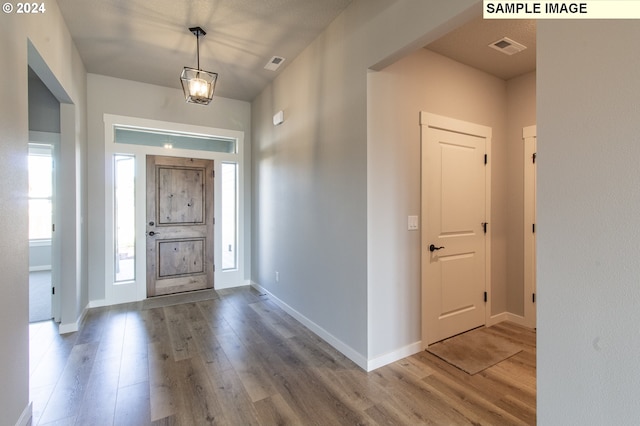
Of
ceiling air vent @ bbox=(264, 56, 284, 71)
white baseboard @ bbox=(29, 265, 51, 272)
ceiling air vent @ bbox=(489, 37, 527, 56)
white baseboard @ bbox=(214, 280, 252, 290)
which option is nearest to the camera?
ceiling air vent @ bbox=(489, 37, 527, 56)

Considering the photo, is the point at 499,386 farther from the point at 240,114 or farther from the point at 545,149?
the point at 240,114

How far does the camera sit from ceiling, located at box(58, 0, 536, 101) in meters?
2.54

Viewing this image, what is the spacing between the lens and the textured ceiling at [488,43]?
7.99 feet

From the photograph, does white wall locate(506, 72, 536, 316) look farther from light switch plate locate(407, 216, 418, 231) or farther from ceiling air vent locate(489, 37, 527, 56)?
light switch plate locate(407, 216, 418, 231)

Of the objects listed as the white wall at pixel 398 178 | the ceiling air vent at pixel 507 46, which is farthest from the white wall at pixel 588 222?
the ceiling air vent at pixel 507 46

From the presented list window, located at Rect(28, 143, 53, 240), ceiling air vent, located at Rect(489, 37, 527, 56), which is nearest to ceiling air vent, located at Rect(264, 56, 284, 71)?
ceiling air vent, located at Rect(489, 37, 527, 56)

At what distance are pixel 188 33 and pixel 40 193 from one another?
18.6ft

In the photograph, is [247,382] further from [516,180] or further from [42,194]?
[42,194]

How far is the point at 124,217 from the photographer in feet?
13.7

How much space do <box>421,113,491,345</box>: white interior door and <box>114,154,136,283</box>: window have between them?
393 cm

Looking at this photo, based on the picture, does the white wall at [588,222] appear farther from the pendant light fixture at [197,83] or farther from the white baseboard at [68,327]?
the white baseboard at [68,327]

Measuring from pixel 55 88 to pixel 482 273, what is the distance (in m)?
4.65

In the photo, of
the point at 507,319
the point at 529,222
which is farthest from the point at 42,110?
the point at 507,319

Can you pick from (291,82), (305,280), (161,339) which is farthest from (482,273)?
(161,339)
